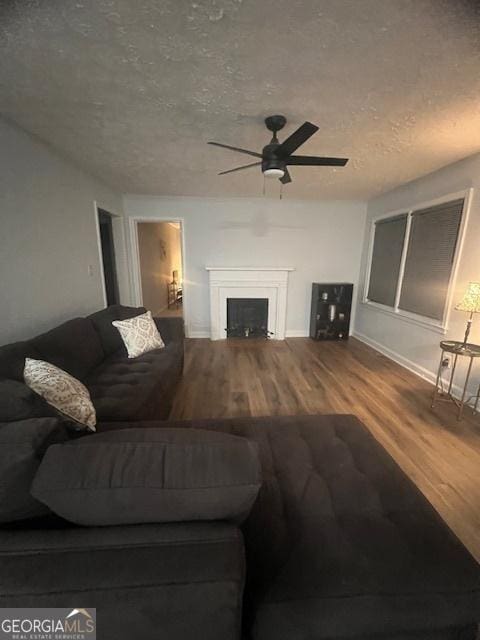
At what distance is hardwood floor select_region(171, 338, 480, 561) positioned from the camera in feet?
5.50

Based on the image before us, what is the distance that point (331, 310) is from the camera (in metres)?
4.52

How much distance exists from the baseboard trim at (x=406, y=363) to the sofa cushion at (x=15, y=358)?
3748mm

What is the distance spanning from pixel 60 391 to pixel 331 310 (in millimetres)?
4119

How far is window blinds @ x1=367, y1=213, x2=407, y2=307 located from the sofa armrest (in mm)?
3047

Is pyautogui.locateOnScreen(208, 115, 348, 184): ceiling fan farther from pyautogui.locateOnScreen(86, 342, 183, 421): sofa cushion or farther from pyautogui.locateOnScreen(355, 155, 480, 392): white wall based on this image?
pyautogui.locateOnScreen(86, 342, 183, 421): sofa cushion

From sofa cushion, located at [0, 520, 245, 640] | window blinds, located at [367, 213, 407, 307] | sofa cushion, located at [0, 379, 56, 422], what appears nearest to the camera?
sofa cushion, located at [0, 520, 245, 640]

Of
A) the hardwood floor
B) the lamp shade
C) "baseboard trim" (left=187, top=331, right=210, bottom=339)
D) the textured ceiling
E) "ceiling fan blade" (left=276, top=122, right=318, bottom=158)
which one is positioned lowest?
the hardwood floor

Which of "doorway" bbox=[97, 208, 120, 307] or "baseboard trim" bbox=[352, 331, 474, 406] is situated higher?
"doorway" bbox=[97, 208, 120, 307]

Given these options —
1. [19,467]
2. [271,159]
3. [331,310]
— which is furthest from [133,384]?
[331,310]

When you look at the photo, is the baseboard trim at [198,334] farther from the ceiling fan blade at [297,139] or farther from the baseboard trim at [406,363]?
the ceiling fan blade at [297,139]

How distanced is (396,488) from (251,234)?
158 inches

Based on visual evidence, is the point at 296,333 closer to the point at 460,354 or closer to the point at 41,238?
the point at 460,354

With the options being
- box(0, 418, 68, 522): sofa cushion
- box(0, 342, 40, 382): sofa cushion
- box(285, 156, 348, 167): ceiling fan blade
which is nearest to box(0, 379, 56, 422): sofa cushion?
box(0, 418, 68, 522): sofa cushion


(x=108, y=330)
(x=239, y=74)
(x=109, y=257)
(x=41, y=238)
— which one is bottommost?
(x=108, y=330)
